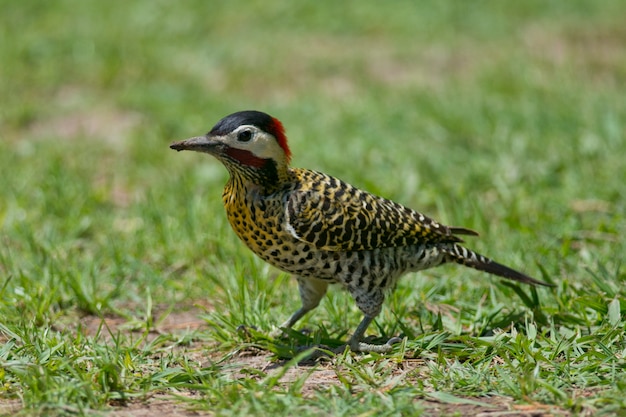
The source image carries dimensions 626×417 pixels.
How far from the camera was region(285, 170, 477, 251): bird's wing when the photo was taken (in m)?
4.54

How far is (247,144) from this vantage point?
4.46 m

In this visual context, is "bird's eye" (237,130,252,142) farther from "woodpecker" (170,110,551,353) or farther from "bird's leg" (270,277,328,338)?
"bird's leg" (270,277,328,338)

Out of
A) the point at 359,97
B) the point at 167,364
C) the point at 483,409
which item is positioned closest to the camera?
the point at 483,409

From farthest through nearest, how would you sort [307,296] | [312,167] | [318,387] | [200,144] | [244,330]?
[312,167] → [307,296] → [244,330] → [200,144] → [318,387]

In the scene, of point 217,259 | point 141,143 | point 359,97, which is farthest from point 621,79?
point 217,259

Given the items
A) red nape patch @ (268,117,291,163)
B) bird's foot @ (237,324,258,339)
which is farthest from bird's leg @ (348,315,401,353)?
red nape patch @ (268,117,291,163)

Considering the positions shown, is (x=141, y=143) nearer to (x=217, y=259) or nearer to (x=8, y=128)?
(x=8, y=128)

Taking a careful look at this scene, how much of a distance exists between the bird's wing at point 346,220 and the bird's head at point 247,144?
0.21 metres

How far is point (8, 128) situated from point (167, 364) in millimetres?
5286

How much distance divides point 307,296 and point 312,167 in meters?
3.06

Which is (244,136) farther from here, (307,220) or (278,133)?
(307,220)

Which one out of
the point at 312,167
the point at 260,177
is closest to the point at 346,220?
the point at 260,177

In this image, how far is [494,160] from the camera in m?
7.89

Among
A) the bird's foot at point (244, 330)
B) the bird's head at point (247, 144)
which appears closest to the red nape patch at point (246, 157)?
the bird's head at point (247, 144)
